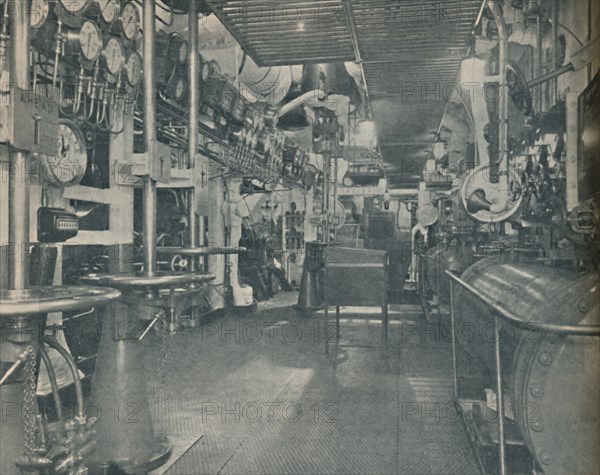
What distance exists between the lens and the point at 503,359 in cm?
263

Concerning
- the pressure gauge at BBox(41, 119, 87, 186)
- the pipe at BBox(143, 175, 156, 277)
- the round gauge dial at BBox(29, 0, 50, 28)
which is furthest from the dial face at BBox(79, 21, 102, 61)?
the pipe at BBox(143, 175, 156, 277)

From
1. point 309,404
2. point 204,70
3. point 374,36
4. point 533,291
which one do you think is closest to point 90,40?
point 204,70

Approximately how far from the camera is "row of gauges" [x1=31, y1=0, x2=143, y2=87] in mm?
2871

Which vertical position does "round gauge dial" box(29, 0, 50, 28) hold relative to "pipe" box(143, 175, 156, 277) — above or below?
above

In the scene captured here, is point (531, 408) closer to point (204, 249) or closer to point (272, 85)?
point (204, 249)

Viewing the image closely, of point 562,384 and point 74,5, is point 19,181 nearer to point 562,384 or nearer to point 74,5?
point 74,5

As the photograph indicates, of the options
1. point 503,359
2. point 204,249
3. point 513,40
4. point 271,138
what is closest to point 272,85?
point 271,138

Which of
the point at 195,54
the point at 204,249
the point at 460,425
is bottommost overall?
the point at 460,425

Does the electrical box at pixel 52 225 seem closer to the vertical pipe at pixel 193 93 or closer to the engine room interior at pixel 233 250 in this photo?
the engine room interior at pixel 233 250

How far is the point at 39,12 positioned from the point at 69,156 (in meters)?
0.87

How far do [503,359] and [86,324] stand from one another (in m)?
2.89

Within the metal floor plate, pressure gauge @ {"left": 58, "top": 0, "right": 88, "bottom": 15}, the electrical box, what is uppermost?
pressure gauge @ {"left": 58, "top": 0, "right": 88, "bottom": 15}

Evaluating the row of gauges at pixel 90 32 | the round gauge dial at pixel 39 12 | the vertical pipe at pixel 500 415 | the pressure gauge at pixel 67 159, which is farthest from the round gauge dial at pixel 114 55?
the vertical pipe at pixel 500 415

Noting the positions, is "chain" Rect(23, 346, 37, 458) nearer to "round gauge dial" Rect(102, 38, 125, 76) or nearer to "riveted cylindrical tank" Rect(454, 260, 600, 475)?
"riveted cylindrical tank" Rect(454, 260, 600, 475)
